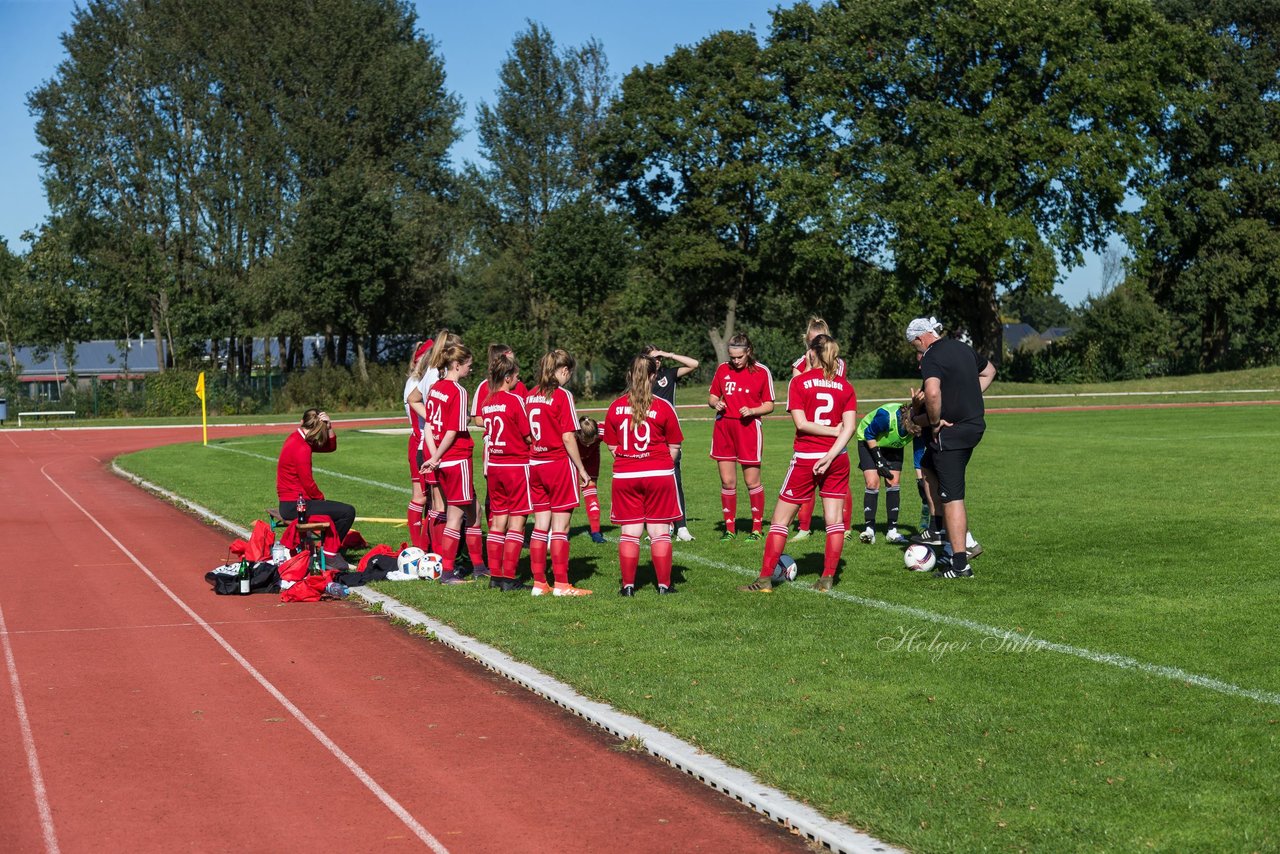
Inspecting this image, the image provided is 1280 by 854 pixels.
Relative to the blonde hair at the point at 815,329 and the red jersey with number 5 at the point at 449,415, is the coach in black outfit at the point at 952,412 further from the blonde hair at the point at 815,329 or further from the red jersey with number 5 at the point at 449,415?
the red jersey with number 5 at the point at 449,415

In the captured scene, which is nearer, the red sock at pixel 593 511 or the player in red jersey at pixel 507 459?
the player in red jersey at pixel 507 459

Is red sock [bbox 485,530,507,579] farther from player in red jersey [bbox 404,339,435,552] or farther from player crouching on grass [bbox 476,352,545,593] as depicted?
player in red jersey [bbox 404,339,435,552]

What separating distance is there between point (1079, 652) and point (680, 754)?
9.70ft

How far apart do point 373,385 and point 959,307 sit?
2562 cm

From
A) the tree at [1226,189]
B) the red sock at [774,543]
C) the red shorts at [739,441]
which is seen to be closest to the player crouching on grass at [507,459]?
the red sock at [774,543]

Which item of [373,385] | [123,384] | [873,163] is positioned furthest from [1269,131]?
[123,384]

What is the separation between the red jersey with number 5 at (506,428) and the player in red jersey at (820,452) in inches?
81.2

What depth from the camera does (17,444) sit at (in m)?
35.6

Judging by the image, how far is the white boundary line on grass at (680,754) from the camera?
521cm

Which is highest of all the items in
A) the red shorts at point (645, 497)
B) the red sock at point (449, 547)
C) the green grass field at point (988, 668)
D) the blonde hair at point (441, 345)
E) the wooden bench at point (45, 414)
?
the blonde hair at point (441, 345)

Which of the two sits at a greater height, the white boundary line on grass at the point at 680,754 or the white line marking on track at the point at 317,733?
the white boundary line on grass at the point at 680,754

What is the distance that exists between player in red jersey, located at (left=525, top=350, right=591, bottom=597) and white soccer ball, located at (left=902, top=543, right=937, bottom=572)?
2.71 meters

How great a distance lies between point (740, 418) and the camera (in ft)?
42.3

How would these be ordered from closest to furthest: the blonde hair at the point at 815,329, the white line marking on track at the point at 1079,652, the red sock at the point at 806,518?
1. the white line marking on track at the point at 1079,652
2. the blonde hair at the point at 815,329
3. the red sock at the point at 806,518
